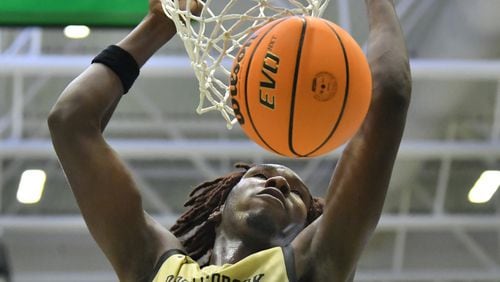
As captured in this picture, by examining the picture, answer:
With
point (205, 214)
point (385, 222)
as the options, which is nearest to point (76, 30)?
point (205, 214)

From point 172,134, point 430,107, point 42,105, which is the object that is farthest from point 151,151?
point 430,107

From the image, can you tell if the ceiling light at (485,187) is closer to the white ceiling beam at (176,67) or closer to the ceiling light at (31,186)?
the white ceiling beam at (176,67)

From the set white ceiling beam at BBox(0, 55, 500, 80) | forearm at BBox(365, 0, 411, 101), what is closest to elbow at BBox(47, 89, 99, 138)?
forearm at BBox(365, 0, 411, 101)

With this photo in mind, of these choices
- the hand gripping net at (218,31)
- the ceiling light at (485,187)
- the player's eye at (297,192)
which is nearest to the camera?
the player's eye at (297,192)

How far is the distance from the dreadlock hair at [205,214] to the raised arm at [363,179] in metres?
0.40

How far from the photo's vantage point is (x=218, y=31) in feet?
11.0

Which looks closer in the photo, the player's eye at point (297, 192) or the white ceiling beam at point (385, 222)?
the player's eye at point (297, 192)

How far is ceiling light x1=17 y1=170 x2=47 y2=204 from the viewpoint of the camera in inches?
430

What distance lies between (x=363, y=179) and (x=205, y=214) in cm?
75

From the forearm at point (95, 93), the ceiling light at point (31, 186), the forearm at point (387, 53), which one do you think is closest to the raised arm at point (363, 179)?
the forearm at point (387, 53)

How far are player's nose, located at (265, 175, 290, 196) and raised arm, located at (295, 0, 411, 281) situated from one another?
27cm

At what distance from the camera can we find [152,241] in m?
2.91

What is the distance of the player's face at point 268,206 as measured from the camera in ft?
9.62

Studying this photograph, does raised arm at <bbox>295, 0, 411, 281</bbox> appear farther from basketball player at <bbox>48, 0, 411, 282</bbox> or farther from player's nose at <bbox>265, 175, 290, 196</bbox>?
player's nose at <bbox>265, 175, 290, 196</bbox>
